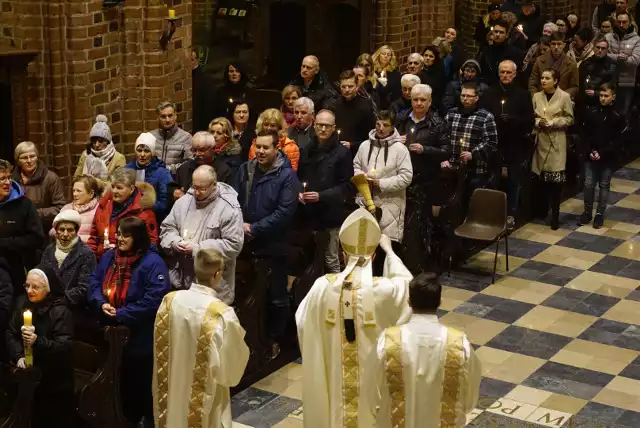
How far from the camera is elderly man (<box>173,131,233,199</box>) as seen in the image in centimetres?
1051

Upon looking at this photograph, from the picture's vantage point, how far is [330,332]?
870cm

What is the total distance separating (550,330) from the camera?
1192cm

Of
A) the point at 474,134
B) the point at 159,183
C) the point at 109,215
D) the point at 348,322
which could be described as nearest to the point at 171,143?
the point at 159,183

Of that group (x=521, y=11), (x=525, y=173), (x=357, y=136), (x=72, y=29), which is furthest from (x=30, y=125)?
(x=521, y=11)

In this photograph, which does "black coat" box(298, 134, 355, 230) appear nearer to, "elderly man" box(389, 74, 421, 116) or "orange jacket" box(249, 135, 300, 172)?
"orange jacket" box(249, 135, 300, 172)

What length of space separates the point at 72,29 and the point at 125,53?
0.81 meters

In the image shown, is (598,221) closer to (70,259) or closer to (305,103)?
(305,103)

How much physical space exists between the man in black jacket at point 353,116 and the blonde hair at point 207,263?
16.7 feet

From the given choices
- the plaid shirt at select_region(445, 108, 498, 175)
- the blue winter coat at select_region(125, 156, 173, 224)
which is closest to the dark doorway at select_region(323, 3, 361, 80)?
the plaid shirt at select_region(445, 108, 498, 175)

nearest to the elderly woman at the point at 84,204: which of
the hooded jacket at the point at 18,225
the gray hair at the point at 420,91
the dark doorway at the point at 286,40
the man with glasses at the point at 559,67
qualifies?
the hooded jacket at the point at 18,225

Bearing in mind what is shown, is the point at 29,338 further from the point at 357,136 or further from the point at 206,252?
the point at 357,136

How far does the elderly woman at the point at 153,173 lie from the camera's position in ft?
35.0

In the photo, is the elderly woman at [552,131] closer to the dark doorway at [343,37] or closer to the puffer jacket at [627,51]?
the puffer jacket at [627,51]

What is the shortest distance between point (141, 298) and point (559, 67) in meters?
8.73
